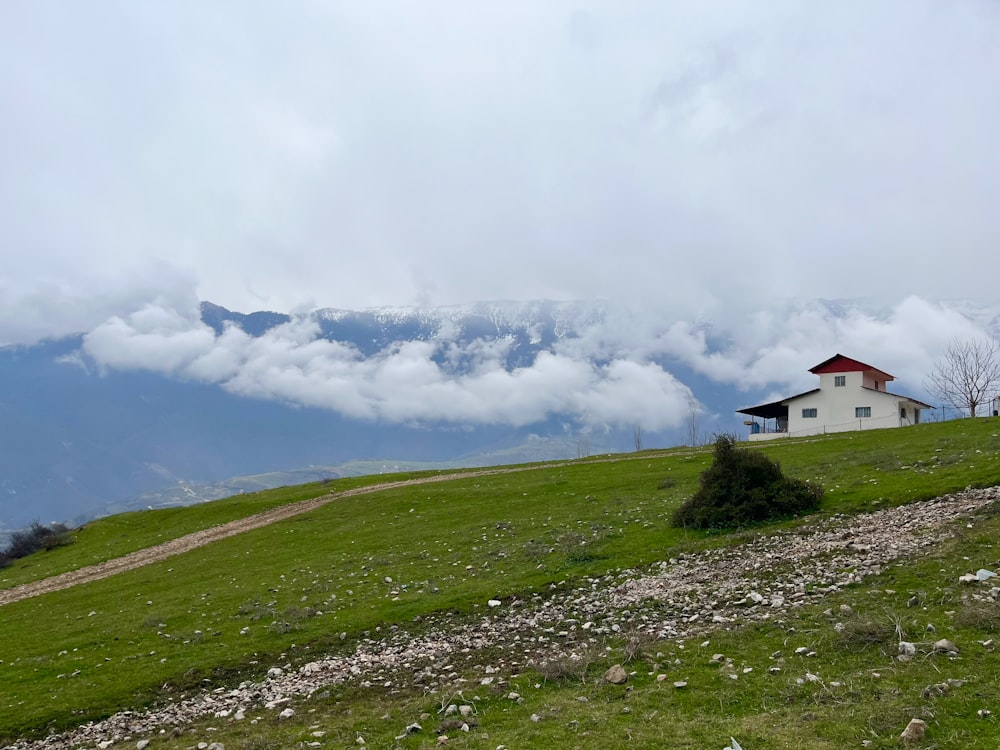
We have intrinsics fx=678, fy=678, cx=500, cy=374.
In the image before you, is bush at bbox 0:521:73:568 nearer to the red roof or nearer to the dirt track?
the dirt track

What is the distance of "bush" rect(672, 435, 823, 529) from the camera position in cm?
2748

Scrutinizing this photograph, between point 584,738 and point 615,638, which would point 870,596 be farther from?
point 584,738

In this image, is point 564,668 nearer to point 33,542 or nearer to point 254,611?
point 254,611

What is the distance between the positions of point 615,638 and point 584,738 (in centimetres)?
568

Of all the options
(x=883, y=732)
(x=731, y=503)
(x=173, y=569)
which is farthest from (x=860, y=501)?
(x=173, y=569)

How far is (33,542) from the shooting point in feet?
227

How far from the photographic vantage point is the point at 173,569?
40.0 m

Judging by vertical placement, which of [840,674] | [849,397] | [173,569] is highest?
[849,397]

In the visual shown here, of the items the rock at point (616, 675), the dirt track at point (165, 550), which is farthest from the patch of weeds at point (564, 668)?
the dirt track at point (165, 550)

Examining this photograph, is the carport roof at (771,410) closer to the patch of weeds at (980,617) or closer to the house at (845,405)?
the house at (845,405)

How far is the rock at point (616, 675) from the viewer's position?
42.8 feet

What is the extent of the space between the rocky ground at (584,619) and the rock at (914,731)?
20.7 feet

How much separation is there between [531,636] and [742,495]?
1420 centimetres

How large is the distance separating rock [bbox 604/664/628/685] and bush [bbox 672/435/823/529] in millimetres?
15120
